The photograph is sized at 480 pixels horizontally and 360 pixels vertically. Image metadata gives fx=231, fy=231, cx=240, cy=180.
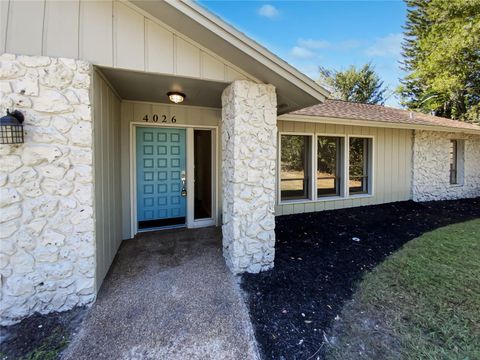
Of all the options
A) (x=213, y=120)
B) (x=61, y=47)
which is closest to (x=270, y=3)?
(x=213, y=120)

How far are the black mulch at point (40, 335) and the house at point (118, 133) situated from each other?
0.42 ft

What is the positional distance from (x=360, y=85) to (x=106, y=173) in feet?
86.2

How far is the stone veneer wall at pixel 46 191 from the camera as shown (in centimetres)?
238

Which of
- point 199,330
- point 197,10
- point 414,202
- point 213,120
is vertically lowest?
point 199,330

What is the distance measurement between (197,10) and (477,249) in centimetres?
597

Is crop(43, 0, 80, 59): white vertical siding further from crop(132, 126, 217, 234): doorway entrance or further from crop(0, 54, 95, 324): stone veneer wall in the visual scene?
crop(132, 126, 217, 234): doorway entrance

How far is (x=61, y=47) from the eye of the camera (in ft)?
8.16

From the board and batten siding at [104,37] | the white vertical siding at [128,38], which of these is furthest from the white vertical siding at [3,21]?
the white vertical siding at [128,38]

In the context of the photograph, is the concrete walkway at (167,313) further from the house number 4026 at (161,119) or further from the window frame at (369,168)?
the window frame at (369,168)

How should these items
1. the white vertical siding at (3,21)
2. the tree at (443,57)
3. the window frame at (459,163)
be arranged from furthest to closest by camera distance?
the tree at (443,57), the window frame at (459,163), the white vertical siding at (3,21)

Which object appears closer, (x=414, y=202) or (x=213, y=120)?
(x=213, y=120)

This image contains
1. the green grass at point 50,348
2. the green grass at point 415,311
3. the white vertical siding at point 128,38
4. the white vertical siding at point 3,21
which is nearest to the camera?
the green grass at point 50,348

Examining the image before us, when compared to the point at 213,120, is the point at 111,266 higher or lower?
lower

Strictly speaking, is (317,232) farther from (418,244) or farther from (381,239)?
(418,244)
